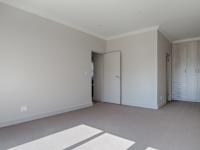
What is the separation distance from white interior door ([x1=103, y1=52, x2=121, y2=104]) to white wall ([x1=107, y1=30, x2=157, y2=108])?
0.19 metres

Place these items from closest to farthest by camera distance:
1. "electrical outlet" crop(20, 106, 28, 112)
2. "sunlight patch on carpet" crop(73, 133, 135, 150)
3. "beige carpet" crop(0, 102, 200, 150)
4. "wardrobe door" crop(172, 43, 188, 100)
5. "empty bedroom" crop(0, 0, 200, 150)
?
"sunlight patch on carpet" crop(73, 133, 135, 150) < "beige carpet" crop(0, 102, 200, 150) < "empty bedroom" crop(0, 0, 200, 150) < "electrical outlet" crop(20, 106, 28, 112) < "wardrobe door" crop(172, 43, 188, 100)

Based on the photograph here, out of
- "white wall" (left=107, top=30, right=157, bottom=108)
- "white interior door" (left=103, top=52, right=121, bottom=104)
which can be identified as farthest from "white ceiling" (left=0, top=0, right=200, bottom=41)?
"white interior door" (left=103, top=52, right=121, bottom=104)

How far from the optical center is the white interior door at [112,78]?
17.2 ft

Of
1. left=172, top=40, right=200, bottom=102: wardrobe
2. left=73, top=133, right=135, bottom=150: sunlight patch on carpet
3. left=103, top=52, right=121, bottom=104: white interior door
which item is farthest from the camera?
left=172, top=40, right=200, bottom=102: wardrobe

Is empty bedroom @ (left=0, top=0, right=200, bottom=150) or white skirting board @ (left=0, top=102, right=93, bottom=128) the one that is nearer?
empty bedroom @ (left=0, top=0, right=200, bottom=150)

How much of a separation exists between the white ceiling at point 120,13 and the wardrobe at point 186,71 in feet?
4.41

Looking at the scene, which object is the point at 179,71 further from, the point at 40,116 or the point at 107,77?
the point at 40,116

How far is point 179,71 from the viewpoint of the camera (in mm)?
6148

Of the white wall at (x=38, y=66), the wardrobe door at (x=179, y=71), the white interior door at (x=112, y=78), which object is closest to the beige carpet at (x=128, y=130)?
the white wall at (x=38, y=66)

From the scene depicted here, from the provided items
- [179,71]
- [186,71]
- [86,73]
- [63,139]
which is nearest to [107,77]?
[86,73]

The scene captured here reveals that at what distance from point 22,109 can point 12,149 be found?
4.21 ft

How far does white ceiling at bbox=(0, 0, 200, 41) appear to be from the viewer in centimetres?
300

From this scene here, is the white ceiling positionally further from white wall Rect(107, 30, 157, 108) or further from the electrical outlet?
the electrical outlet

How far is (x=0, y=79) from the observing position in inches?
112
